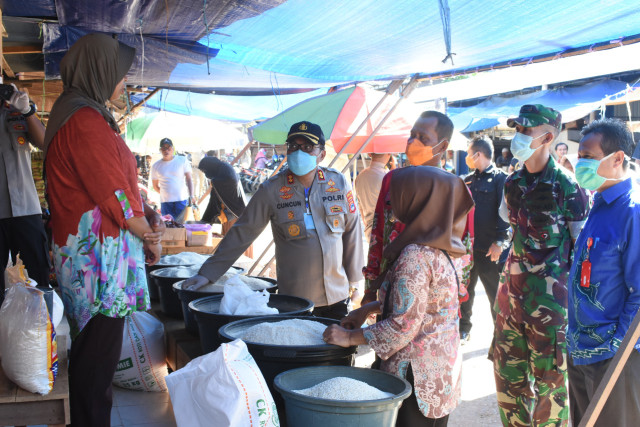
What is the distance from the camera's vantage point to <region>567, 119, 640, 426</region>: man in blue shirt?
2395 millimetres

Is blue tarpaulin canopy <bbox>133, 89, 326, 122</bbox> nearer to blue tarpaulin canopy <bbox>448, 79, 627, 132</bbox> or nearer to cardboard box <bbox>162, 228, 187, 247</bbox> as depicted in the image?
cardboard box <bbox>162, 228, 187, 247</bbox>

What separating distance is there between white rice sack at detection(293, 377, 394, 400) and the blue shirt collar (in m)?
1.45

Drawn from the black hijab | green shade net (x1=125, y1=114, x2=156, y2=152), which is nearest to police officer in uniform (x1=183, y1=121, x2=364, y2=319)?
the black hijab

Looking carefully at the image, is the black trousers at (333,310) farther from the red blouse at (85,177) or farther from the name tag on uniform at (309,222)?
the red blouse at (85,177)

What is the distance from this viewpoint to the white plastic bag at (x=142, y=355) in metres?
3.29

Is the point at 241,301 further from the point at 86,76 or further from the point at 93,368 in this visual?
the point at 86,76

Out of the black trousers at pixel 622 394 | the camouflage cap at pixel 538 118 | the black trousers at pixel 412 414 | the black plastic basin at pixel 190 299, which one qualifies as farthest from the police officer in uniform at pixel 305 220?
the black trousers at pixel 622 394

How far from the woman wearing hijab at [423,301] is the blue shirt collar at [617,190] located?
846mm

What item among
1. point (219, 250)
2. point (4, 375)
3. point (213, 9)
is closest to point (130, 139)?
point (213, 9)

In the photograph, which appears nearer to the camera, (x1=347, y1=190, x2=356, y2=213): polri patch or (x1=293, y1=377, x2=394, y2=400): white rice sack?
(x1=293, y1=377, x2=394, y2=400): white rice sack

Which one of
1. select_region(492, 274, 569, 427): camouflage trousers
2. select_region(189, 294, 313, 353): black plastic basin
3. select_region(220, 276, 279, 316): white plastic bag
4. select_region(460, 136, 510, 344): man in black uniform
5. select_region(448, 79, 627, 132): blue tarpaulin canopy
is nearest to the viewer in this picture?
select_region(189, 294, 313, 353): black plastic basin

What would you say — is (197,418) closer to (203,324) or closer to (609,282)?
(203,324)

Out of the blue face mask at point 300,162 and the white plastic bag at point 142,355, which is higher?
the blue face mask at point 300,162

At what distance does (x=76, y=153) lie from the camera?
6.98 feet
